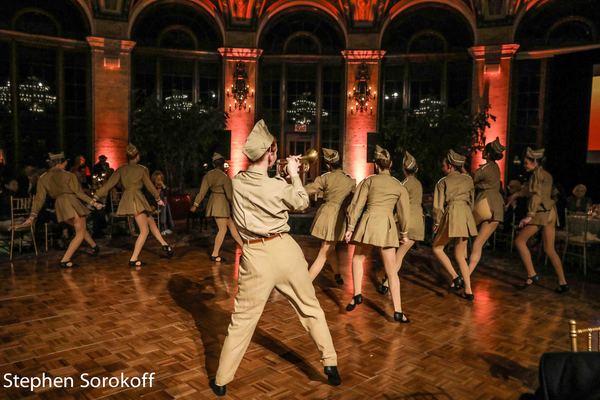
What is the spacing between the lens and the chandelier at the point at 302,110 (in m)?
15.0

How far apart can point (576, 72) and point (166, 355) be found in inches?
441

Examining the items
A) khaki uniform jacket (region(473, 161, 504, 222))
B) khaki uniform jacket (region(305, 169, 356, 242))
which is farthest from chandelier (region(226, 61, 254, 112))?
khaki uniform jacket (region(473, 161, 504, 222))

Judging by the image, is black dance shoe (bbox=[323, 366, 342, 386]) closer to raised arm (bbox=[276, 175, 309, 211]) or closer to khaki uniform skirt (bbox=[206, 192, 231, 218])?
raised arm (bbox=[276, 175, 309, 211])

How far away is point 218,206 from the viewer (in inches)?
279

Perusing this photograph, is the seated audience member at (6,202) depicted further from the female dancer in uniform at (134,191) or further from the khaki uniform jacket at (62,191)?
the female dancer in uniform at (134,191)

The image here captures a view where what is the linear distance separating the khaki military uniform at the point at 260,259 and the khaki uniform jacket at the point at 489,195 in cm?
331

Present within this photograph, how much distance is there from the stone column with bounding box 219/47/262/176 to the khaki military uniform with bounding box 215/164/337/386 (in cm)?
1102

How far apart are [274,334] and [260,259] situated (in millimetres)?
1396

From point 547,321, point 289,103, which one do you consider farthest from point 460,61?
point 547,321

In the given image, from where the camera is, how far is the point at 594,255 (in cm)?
794

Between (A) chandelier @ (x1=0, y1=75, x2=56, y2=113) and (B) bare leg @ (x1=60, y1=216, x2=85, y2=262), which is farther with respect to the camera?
(A) chandelier @ (x1=0, y1=75, x2=56, y2=113)

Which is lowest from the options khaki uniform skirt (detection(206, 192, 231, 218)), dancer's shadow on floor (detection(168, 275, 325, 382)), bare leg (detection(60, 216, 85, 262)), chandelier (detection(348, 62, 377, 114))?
dancer's shadow on floor (detection(168, 275, 325, 382))

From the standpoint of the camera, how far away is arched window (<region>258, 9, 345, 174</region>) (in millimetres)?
14789

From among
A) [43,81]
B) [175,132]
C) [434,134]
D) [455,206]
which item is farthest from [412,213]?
[43,81]
